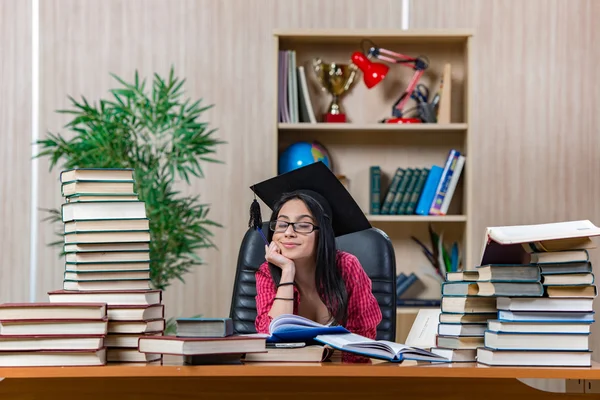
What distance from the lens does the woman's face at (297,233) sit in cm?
208

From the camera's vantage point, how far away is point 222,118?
4.04 m

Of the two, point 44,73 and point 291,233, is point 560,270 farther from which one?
point 44,73

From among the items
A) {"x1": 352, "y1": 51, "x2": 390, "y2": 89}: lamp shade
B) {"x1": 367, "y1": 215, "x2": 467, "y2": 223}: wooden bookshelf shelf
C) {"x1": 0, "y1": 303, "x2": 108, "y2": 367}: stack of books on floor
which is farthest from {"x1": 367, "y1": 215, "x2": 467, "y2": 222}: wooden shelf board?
{"x1": 0, "y1": 303, "x2": 108, "y2": 367}: stack of books on floor

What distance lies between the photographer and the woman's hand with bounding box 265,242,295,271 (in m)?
2.10

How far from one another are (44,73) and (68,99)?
184 mm

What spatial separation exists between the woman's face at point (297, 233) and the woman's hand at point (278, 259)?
1 cm

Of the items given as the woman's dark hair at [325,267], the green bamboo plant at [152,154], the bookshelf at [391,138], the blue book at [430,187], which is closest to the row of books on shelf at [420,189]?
the blue book at [430,187]

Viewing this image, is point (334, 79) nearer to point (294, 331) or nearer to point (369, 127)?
point (369, 127)

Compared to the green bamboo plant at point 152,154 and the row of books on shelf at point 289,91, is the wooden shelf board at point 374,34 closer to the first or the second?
the row of books on shelf at point 289,91

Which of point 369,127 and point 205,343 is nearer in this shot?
point 205,343

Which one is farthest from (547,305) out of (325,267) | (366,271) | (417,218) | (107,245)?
(417,218)

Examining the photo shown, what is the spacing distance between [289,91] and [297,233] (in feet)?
6.00

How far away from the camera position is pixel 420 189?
3863 millimetres

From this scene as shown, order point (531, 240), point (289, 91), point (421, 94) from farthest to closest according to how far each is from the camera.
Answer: point (421, 94) < point (289, 91) < point (531, 240)
